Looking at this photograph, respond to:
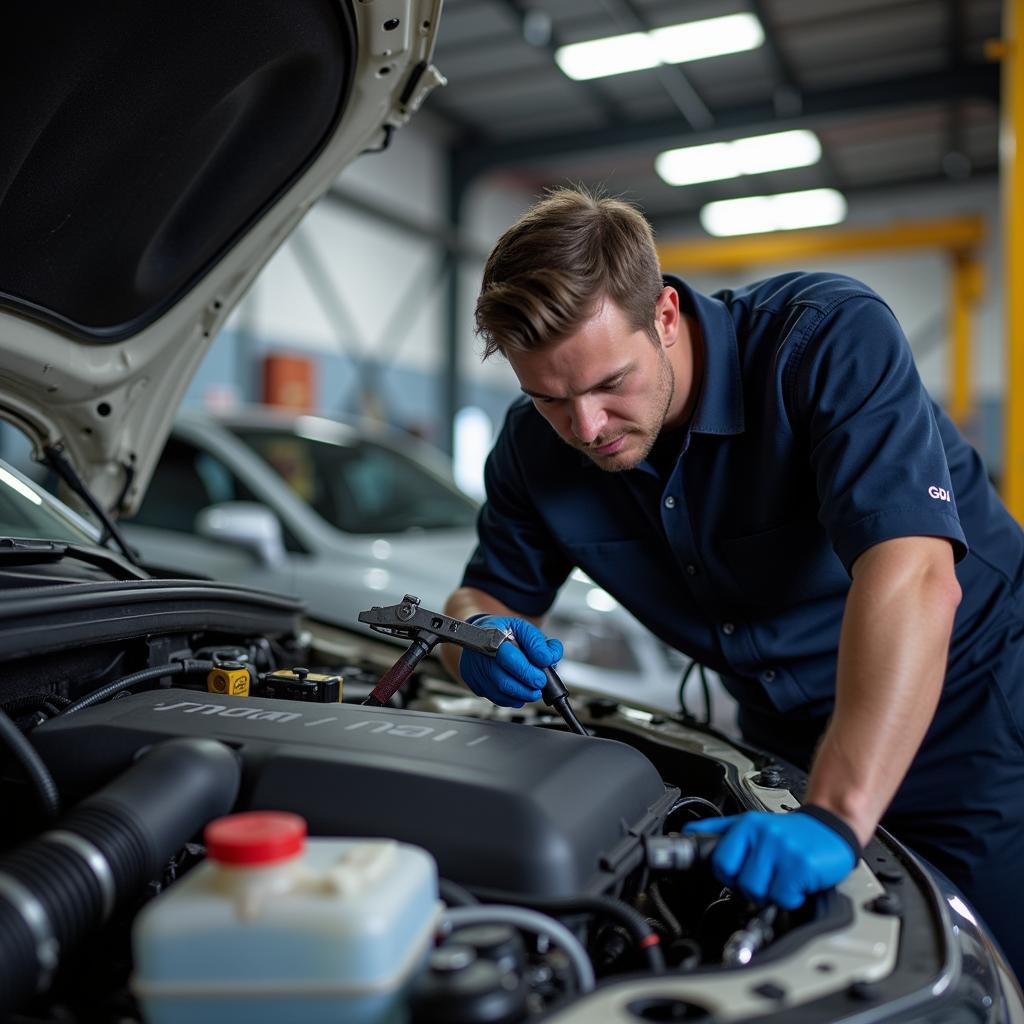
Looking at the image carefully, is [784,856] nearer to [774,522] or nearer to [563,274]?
[774,522]

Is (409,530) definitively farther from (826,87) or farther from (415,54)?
(826,87)

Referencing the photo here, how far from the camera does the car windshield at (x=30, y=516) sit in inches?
64.6

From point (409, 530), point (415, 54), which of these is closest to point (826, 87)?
point (409, 530)

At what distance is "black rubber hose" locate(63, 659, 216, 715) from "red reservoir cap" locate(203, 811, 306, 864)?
1.61ft

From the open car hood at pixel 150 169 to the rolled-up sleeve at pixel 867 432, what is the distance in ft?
2.66

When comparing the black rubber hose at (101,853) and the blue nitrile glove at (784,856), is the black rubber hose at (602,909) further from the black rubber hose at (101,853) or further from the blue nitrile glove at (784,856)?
the black rubber hose at (101,853)

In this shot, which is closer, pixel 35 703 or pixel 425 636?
pixel 35 703

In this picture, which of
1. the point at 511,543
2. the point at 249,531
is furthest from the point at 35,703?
the point at 249,531

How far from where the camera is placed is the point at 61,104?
1396mm

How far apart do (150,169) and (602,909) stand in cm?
129

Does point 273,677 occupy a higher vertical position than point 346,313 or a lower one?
lower

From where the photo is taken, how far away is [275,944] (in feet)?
2.44

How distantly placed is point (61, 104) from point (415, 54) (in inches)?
22.5

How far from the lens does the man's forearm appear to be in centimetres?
110
